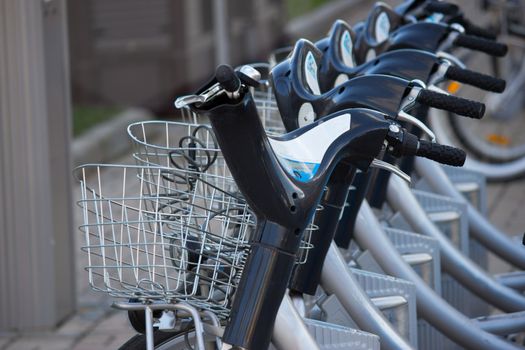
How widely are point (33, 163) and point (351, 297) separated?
1.87 meters

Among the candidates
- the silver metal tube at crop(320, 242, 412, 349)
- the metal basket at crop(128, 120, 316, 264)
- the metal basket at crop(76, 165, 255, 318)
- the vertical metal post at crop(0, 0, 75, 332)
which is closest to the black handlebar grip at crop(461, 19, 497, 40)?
the metal basket at crop(128, 120, 316, 264)

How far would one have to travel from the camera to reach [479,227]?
339cm

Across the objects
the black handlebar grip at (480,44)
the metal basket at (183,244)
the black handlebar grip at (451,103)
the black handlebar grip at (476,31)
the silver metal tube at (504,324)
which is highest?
the black handlebar grip at (476,31)

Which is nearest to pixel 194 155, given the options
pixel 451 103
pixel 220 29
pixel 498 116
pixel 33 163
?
pixel 451 103

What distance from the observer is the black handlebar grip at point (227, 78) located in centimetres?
159

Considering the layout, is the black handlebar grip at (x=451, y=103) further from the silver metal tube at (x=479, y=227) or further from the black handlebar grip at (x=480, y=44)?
the silver metal tube at (x=479, y=227)

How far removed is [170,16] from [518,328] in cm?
532

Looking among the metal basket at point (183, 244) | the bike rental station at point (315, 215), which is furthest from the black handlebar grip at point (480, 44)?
the metal basket at point (183, 244)

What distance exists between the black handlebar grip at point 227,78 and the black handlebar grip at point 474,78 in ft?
2.86

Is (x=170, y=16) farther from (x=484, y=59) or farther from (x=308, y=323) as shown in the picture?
(x=308, y=323)

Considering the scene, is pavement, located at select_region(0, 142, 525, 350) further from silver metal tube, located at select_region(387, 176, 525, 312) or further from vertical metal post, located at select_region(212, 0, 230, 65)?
vertical metal post, located at select_region(212, 0, 230, 65)

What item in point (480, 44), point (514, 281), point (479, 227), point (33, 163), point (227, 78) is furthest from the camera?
point (33, 163)

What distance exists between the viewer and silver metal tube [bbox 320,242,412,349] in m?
2.22

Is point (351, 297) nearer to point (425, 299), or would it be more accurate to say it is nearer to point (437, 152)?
point (425, 299)
